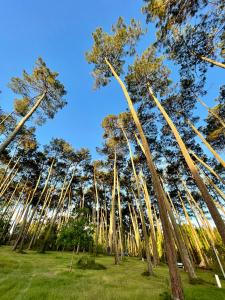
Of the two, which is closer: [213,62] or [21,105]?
[213,62]

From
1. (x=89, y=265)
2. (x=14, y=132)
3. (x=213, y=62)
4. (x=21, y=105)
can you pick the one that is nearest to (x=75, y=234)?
(x=89, y=265)

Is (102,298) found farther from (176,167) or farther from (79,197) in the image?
(79,197)

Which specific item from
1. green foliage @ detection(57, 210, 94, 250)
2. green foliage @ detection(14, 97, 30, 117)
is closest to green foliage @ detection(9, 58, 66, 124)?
green foliage @ detection(14, 97, 30, 117)

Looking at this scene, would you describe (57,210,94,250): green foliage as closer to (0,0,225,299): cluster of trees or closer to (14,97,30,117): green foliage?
(0,0,225,299): cluster of trees

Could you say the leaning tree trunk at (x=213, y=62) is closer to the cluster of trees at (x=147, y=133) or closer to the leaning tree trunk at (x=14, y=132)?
the cluster of trees at (x=147, y=133)

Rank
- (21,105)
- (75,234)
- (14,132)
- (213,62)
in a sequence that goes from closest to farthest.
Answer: (213,62)
(14,132)
(75,234)
(21,105)

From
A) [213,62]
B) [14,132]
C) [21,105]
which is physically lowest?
[14,132]

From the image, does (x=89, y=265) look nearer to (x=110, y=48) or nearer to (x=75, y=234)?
(x=75, y=234)

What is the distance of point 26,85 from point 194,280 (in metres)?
18.3

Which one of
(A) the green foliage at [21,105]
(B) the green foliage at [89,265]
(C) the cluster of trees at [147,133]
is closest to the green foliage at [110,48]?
(C) the cluster of trees at [147,133]

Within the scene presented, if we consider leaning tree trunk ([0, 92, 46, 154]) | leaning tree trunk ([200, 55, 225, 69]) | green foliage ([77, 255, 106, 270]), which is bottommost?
green foliage ([77, 255, 106, 270])

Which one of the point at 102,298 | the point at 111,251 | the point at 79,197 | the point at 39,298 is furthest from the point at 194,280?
the point at 79,197

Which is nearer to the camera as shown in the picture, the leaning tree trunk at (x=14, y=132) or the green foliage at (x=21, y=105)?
the leaning tree trunk at (x=14, y=132)

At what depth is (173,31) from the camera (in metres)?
10.8
